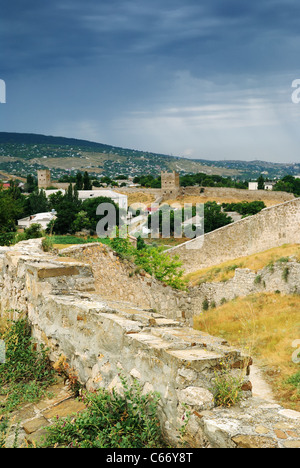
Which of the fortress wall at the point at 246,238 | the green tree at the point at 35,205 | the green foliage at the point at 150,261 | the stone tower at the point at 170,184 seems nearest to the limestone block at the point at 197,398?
the green foliage at the point at 150,261

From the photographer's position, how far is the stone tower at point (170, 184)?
9250 centimetres

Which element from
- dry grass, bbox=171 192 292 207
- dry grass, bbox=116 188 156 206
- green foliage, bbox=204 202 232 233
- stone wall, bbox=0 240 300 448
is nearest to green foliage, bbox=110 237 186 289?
stone wall, bbox=0 240 300 448

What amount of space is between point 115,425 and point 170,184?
91.0 meters

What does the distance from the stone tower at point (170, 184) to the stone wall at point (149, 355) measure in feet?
289

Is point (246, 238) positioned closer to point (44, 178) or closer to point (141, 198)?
point (141, 198)

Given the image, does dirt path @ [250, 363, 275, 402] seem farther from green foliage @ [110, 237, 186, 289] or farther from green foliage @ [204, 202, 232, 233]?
green foliage @ [204, 202, 232, 233]

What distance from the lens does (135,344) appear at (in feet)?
10.7

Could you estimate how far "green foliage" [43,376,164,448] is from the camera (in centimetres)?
280

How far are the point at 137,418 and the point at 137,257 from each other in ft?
26.5

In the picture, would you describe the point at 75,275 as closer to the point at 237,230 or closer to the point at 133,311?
the point at 133,311

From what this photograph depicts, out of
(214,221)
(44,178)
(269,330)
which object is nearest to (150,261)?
(269,330)

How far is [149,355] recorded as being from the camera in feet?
10.1

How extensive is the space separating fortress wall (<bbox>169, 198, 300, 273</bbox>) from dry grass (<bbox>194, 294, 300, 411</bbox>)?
492 centimetres

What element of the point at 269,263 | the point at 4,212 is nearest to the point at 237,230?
the point at 269,263
